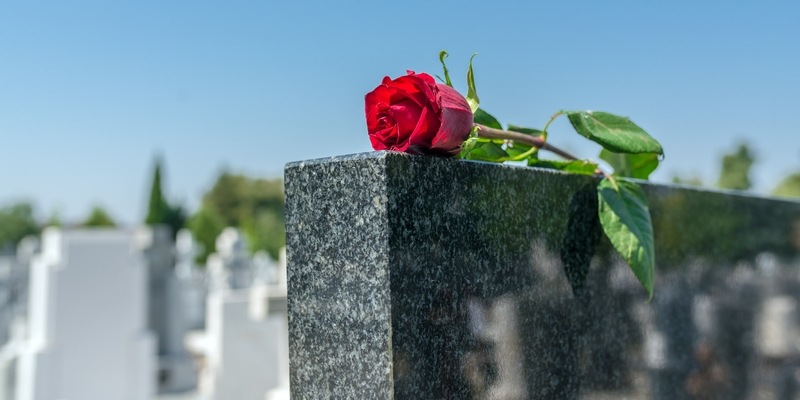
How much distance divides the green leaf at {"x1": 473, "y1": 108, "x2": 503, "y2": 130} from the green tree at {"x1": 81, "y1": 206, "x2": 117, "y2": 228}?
86.6 ft

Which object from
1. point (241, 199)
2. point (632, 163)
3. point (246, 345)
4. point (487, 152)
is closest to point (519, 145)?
point (487, 152)

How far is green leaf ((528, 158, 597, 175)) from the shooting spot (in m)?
1.37

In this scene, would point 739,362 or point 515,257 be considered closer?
point 515,257

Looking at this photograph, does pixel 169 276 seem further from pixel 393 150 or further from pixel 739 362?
pixel 393 150

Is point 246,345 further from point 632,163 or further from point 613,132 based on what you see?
point 613,132

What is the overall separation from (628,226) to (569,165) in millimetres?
175

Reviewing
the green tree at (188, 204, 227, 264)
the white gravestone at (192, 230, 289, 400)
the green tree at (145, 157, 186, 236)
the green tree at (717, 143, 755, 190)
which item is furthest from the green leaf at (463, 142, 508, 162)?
the green tree at (145, 157, 186, 236)

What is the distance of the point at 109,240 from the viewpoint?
5637 millimetres

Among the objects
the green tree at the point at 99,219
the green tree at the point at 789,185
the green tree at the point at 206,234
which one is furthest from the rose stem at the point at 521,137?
the green tree at the point at 99,219

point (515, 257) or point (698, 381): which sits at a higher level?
point (515, 257)

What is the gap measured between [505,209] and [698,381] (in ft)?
3.27

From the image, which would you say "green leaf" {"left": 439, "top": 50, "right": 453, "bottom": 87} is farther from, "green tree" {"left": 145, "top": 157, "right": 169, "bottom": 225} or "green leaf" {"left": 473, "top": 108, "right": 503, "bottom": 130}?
"green tree" {"left": 145, "top": 157, "right": 169, "bottom": 225}

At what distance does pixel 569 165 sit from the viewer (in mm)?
1384

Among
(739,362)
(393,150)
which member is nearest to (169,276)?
(739,362)
